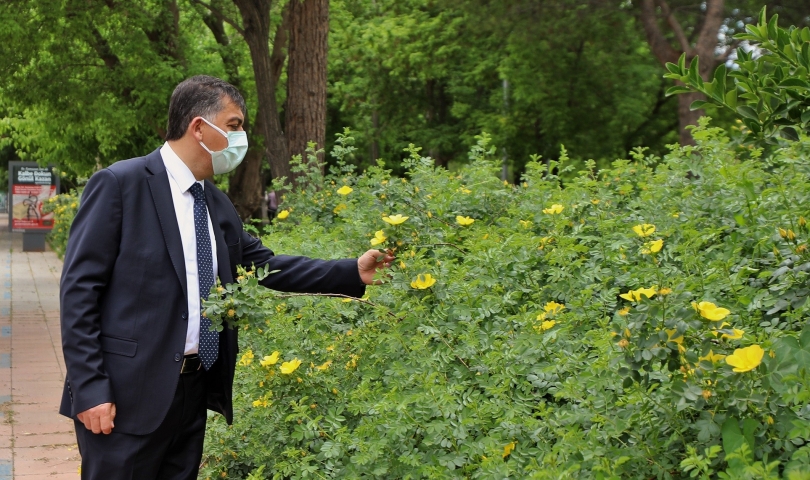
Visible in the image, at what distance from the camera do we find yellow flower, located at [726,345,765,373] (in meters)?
1.96

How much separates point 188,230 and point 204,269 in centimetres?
15

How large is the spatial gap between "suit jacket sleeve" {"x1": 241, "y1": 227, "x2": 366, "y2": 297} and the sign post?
21792mm

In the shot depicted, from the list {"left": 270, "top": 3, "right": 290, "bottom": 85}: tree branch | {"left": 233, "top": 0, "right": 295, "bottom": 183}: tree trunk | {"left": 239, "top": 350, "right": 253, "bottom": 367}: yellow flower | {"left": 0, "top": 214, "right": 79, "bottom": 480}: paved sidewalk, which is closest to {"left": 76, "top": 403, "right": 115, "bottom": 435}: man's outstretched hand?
{"left": 239, "top": 350, "right": 253, "bottom": 367}: yellow flower

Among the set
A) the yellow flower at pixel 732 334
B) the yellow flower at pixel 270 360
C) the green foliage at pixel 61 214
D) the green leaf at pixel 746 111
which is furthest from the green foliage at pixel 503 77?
the yellow flower at pixel 732 334

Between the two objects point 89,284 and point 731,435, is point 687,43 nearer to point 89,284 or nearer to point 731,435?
point 89,284

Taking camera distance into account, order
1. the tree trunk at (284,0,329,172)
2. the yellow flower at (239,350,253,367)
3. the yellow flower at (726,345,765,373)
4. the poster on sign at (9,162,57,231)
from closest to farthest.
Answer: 1. the yellow flower at (726,345,765,373)
2. the yellow flower at (239,350,253,367)
3. the tree trunk at (284,0,329,172)
4. the poster on sign at (9,162,57,231)

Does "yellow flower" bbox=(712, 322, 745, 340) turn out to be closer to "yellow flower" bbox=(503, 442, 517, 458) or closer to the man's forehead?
"yellow flower" bbox=(503, 442, 517, 458)

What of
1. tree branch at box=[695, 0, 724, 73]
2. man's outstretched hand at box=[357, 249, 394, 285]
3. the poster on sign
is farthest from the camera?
the poster on sign

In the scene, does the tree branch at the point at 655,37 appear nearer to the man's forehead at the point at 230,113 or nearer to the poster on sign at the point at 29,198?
the man's forehead at the point at 230,113

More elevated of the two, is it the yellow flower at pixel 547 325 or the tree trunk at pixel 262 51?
the tree trunk at pixel 262 51

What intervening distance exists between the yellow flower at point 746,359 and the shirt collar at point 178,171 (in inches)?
80.9

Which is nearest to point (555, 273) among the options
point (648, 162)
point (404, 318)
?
point (404, 318)

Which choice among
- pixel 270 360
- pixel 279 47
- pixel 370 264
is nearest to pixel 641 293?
pixel 370 264

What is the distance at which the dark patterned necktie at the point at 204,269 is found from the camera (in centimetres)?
326
